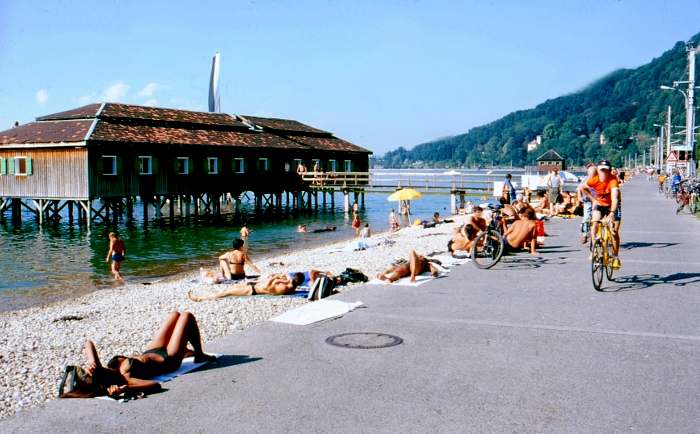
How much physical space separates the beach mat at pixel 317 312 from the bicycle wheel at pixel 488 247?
4.44 metres

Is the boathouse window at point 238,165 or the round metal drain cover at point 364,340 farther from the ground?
the boathouse window at point 238,165

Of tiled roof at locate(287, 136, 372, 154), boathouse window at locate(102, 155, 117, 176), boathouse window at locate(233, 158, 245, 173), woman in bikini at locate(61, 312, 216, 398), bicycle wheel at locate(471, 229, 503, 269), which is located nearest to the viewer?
woman in bikini at locate(61, 312, 216, 398)

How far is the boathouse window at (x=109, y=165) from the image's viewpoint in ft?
132

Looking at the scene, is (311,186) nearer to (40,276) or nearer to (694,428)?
(40,276)

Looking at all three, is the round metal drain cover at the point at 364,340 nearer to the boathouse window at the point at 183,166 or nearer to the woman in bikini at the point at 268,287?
the woman in bikini at the point at 268,287

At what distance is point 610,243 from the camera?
10750 mm

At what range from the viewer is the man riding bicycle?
1095 cm

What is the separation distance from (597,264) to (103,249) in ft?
84.2

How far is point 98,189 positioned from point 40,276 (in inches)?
700

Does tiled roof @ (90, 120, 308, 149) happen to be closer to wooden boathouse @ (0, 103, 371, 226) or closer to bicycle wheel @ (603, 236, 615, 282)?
wooden boathouse @ (0, 103, 371, 226)

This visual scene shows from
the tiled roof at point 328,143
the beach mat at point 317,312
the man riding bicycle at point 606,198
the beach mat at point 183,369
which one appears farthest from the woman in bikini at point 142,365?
the tiled roof at point 328,143

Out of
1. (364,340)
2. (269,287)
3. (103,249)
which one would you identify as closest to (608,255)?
(364,340)

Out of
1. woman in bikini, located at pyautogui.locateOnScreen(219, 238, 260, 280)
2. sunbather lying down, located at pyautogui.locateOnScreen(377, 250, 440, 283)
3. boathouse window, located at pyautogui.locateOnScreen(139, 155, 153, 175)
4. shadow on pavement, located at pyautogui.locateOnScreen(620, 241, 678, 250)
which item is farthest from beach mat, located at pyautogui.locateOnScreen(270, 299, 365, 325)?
boathouse window, located at pyautogui.locateOnScreen(139, 155, 153, 175)

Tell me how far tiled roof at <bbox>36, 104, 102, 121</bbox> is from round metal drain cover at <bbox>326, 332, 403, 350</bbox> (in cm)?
3872
